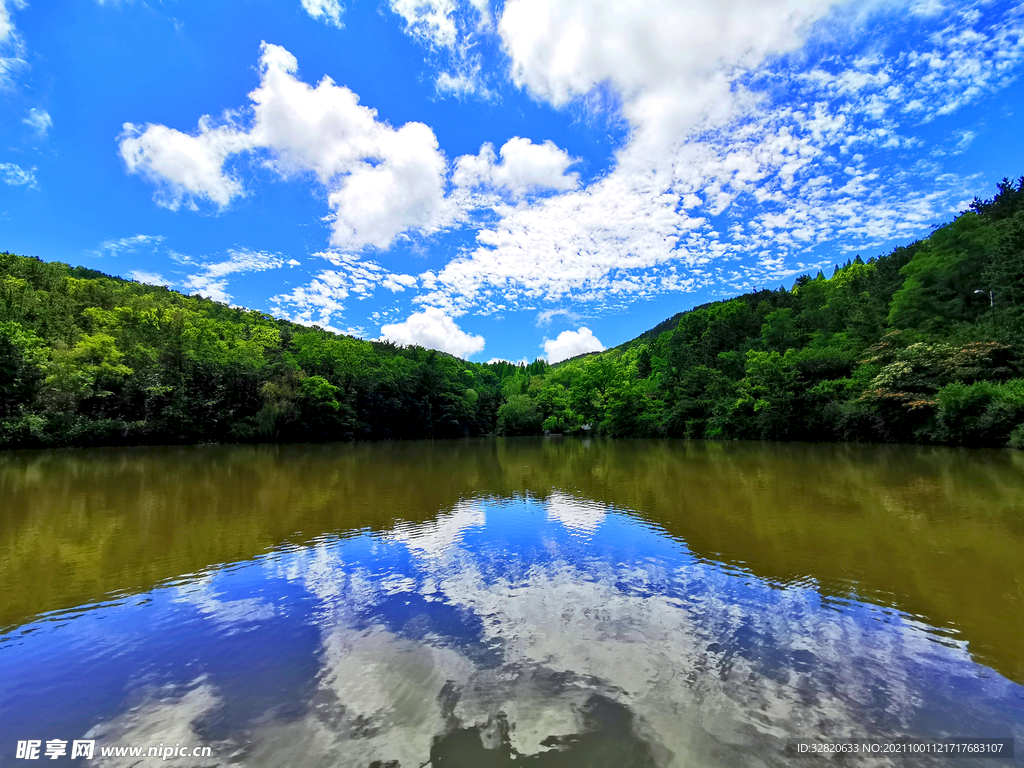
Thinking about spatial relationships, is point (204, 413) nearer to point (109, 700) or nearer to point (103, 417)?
point (103, 417)

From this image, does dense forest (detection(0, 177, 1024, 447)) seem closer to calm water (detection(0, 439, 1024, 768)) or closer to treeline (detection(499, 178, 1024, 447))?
treeline (detection(499, 178, 1024, 447))

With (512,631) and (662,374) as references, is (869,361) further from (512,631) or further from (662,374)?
(512,631)

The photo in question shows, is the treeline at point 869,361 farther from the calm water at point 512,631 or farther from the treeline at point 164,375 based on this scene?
the treeline at point 164,375

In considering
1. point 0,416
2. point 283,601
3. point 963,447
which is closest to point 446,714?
point 283,601

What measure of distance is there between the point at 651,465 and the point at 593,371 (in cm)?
3208

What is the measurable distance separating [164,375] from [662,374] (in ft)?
138

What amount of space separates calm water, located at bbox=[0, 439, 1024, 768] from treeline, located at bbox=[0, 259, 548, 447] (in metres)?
23.8

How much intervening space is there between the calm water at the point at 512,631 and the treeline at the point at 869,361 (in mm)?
17355

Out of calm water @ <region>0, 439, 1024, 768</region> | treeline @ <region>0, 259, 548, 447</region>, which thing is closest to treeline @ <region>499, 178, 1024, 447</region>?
calm water @ <region>0, 439, 1024, 768</region>

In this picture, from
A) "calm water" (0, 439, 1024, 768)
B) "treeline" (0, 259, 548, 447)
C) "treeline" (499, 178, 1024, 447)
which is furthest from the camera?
"treeline" (0, 259, 548, 447)

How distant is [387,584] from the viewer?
18.0ft

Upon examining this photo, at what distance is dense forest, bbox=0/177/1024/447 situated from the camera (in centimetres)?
2345

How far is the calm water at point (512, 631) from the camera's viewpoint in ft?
9.37

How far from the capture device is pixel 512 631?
427 centimetres
